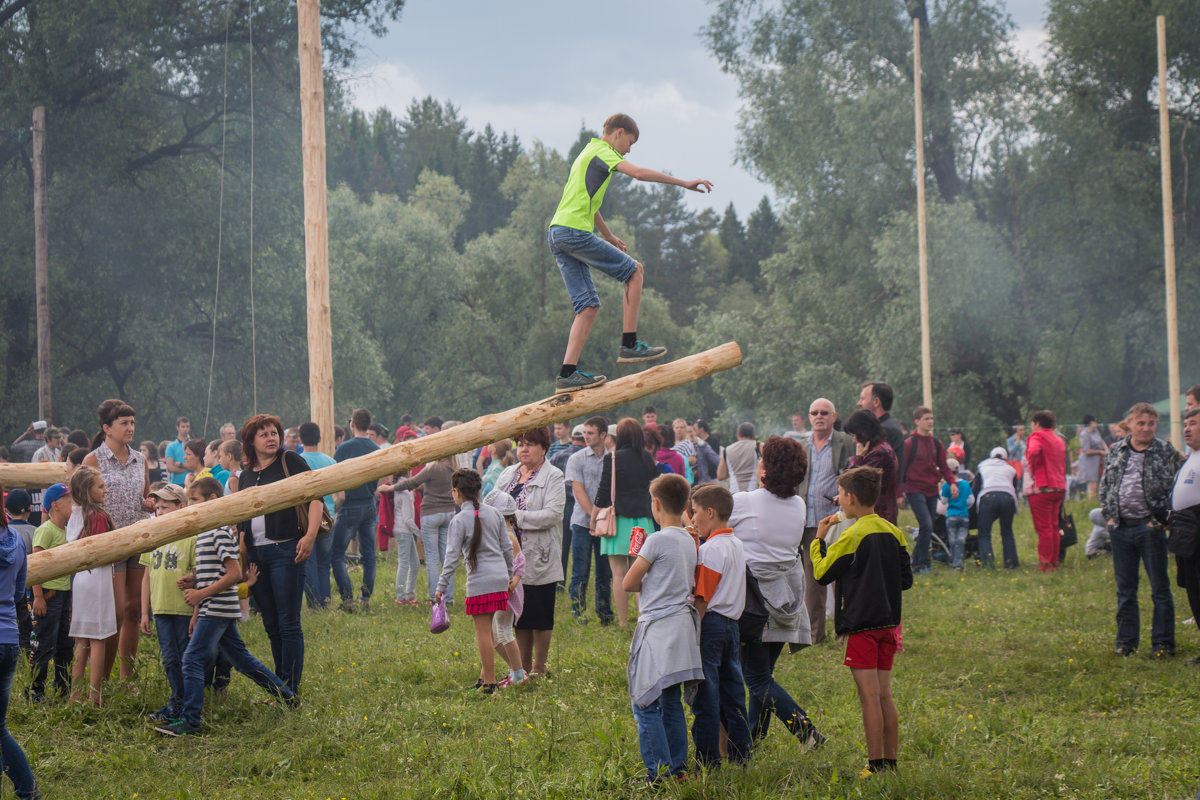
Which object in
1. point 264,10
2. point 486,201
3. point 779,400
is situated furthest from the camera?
point 486,201

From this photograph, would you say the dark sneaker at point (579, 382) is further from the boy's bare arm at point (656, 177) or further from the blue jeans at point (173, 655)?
the blue jeans at point (173, 655)

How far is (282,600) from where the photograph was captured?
741cm

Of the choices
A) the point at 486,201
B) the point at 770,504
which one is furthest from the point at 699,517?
the point at 486,201

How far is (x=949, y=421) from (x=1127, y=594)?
19.5 meters

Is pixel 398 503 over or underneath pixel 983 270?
underneath

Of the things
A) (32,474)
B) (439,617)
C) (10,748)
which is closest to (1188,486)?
(439,617)

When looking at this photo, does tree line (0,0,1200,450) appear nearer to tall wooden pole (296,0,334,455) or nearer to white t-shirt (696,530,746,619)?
tall wooden pole (296,0,334,455)

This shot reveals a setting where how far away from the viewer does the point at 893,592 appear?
Result: 554 centimetres

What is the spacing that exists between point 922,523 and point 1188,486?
16.9ft

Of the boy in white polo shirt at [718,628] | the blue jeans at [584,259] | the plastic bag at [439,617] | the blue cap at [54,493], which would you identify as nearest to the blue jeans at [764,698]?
the boy in white polo shirt at [718,628]

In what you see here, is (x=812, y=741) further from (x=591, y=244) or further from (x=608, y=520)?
(x=608, y=520)

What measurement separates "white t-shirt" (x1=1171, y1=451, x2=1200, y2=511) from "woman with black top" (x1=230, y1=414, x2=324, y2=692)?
6748 mm

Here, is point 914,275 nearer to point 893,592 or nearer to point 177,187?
point 177,187

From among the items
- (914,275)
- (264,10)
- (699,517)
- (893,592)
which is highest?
(264,10)
